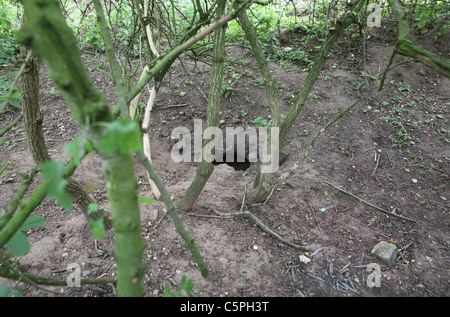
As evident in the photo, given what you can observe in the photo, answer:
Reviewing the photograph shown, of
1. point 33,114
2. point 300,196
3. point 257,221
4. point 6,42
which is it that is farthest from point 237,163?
point 6,42

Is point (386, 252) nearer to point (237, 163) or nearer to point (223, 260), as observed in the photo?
point (223, 260)

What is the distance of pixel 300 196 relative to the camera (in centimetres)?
294

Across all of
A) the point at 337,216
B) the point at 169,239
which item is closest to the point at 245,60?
the point at 337,216

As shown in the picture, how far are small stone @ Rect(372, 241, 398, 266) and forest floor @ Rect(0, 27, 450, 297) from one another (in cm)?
5

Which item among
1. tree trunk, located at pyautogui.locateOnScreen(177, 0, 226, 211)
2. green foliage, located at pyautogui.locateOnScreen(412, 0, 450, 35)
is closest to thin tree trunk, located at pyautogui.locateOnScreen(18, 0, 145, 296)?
tree trunk, located at pyautogui.locateOnScreen(177, 0, 226, 211)

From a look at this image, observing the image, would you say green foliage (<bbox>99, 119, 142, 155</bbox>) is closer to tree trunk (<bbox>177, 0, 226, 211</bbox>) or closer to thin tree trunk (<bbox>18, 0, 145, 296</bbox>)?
thin tree trunk (<bbox>18, 0, 145, 296</bbox>)

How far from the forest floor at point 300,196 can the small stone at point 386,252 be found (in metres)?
0.05

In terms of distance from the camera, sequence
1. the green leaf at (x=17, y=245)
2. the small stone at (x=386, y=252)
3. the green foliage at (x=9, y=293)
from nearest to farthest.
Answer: the green foliage at (x=9, y=293)
the green leaf at (x=17, y=245)
the small stone at (x=386, y=252)

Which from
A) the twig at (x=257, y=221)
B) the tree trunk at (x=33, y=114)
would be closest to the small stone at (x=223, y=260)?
the twig at (x=257, y=221)

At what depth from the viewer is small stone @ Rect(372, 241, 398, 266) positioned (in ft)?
7.41

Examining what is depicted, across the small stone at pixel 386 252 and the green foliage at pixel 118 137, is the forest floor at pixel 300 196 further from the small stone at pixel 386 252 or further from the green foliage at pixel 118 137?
the green foliage at pixel 118 137

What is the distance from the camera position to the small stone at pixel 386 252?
2260 mm

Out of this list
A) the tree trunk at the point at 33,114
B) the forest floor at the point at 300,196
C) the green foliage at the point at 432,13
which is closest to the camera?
the tree trunk at the point at 33,114
